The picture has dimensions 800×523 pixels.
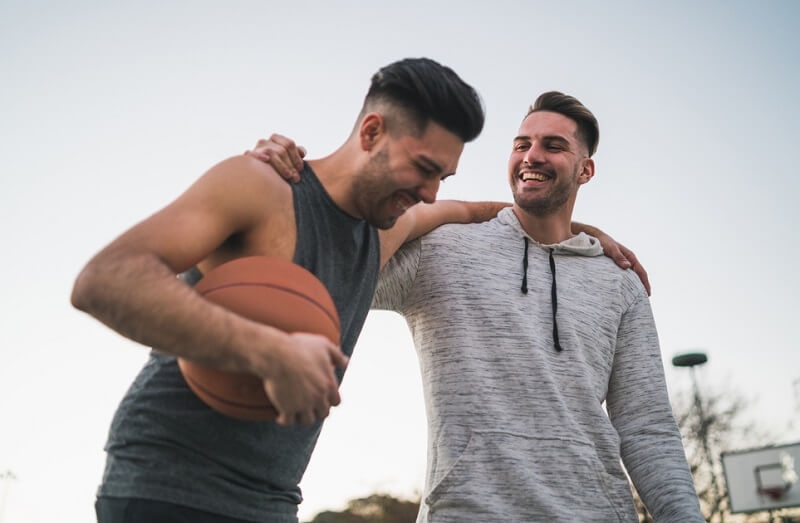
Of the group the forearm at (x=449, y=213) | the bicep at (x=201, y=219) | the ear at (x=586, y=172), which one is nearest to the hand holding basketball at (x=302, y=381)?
the bicep at (x=201, y=219)

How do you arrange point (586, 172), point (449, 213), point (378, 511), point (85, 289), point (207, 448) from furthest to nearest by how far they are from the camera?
point (378, 511) → point (586, 172) → point (449, 213) → point (207, 448) → point (85, 289)

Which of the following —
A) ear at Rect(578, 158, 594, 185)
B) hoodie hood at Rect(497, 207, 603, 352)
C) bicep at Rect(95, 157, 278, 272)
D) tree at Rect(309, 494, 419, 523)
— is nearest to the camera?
bicep at Rect(95, 157, 278, 272)

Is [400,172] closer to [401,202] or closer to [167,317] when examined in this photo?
[401,202]

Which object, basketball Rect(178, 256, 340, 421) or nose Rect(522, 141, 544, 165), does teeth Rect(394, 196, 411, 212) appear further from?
nose Rect(522, 141, 544, 165)

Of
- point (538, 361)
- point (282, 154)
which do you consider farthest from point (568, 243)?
point (282, 154)

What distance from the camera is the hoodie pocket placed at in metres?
3.30

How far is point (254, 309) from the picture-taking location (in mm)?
2070

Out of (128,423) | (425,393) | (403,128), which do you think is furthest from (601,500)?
(128,423)

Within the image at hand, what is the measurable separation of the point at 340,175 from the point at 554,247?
5.56 feet

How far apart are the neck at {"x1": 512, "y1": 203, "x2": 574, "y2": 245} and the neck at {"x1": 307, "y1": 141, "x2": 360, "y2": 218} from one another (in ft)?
5.19

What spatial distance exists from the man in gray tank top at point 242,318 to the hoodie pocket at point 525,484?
89 cm

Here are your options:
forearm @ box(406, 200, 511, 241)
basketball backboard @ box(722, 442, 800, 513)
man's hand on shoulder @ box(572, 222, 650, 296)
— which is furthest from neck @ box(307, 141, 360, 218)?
basketball backboard @ box(722, 442, 800, 513)

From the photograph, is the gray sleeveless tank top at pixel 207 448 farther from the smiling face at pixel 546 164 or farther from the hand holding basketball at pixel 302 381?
the smiling face at pixel 546 164

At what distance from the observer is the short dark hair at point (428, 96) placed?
274cm
